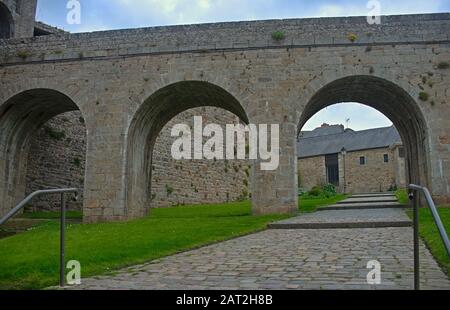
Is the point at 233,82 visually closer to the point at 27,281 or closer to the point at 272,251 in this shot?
the point at 272,251

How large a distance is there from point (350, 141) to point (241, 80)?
3027cm

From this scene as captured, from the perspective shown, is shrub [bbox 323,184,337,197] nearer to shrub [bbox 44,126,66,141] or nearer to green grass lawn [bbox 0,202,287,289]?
shrub [bbox 44,126,66,141]

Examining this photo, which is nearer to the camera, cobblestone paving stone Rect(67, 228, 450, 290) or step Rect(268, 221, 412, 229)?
cobblestone paving stone Rect(67, 228, 450, 290)

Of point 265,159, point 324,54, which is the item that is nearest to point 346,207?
point 265,159

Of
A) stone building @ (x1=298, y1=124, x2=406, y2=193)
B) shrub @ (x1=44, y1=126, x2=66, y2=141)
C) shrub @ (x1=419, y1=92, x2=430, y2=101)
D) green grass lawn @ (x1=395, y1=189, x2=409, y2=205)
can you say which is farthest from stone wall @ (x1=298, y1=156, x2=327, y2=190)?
shrub @ (x1=419, y1=92, x2=430, y2=101)

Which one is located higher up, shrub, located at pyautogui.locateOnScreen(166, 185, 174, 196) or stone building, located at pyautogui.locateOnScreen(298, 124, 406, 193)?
stone building, located at pyautogui.locateOnScreen(298, 124, 406, 193)

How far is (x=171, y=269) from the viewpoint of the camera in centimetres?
520

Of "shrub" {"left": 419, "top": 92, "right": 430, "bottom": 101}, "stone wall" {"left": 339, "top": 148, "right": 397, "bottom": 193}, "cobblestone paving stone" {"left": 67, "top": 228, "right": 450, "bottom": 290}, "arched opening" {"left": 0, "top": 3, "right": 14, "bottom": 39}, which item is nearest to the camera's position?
"cobblestone paving stone" {"left": 67, "top": 228, "right": 450, "bottom": 290}

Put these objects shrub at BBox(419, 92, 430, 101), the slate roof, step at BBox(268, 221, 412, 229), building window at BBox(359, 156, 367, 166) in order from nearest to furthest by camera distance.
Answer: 1. step at BBox(268, 221, 412, 229)
2. shrub at BBox(419, 92, 430, 101)
3. the slate roof
4. building window at BBox(359, 156, 367, 166)

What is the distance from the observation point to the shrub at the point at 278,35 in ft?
43.5

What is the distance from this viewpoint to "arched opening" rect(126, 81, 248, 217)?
1359 centimetres

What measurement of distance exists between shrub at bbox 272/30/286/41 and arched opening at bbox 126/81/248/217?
2137mm

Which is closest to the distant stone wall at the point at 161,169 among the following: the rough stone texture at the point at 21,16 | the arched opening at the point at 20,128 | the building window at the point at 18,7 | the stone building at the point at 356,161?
the arched opening at the point at 20,128
